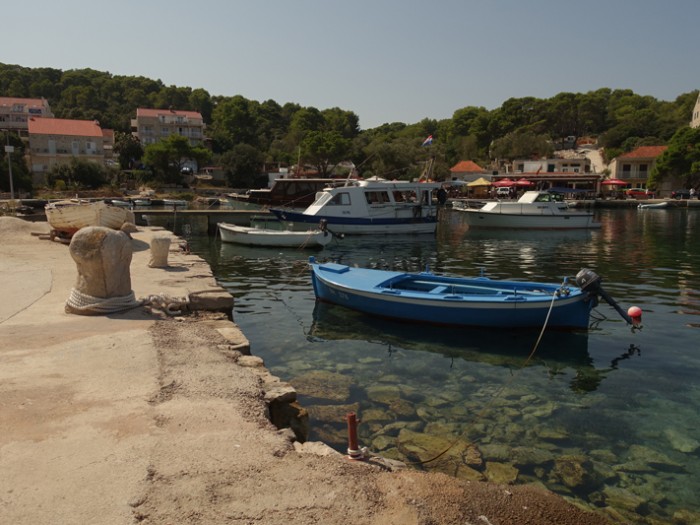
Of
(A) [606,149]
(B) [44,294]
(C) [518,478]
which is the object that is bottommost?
(C) [518,478]

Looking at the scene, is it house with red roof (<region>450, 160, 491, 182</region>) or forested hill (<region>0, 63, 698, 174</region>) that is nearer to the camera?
house with red roof (<region>450, 160, 491, 182</region>)

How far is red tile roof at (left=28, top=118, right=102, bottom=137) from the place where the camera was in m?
67.3

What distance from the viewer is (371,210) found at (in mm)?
29875

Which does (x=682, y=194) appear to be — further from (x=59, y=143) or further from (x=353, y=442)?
(x=59, y=143)

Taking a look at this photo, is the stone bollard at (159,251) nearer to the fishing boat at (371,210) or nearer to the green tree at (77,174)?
the fishing boat at (371,210)

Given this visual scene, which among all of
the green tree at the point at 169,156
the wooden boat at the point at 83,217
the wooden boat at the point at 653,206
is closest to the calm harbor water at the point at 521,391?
the wooden boat at the point at 83,217

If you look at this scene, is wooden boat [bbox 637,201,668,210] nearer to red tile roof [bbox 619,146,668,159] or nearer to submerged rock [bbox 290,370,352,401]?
red tile roof [bbox 619,146,668,159]

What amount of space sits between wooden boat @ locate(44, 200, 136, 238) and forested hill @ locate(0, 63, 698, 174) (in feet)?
200

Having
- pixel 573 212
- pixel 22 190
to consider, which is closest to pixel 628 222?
pixel 573 212

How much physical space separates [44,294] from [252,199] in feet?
98.5

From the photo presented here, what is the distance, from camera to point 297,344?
10.6 m

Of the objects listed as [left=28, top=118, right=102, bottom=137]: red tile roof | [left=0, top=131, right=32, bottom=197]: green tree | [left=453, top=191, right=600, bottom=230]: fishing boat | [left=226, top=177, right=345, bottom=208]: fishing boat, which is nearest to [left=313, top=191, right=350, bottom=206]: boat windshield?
[left=226, top=177, right=345, bottom=208]: fishing boat

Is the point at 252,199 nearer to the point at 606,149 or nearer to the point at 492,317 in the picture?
the point at 492,317

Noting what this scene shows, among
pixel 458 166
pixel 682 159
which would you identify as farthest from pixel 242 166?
pixel 682 159
